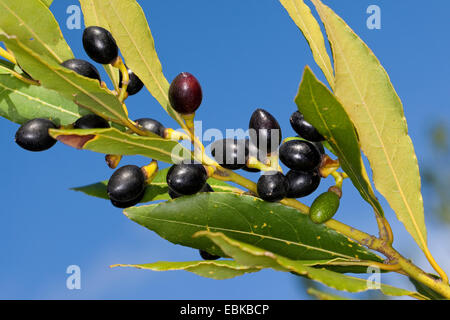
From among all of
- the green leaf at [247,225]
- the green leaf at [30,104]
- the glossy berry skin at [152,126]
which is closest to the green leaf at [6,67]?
the green leaf at [30,104]

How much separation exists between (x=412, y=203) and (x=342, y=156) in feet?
0.86

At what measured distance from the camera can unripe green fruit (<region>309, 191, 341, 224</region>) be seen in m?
1.36

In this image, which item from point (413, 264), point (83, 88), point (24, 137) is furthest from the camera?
point (413, 264)

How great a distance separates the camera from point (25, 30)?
1.25 meters

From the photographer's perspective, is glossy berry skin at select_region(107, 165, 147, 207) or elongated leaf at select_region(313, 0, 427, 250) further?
glossy berry skin at select_region(107, 165, 147, 207)

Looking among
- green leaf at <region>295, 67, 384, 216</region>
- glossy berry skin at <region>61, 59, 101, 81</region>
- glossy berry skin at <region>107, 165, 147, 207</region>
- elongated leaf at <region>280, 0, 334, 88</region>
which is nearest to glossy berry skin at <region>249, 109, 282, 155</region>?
green leaf at <region>295, 67, 384, 216</region>

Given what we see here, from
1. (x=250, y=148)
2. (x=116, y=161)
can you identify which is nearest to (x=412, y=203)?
(x=250, y=148)

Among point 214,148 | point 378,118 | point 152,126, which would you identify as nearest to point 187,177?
point 214,148

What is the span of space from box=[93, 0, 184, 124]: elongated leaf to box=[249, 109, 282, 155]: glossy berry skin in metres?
0.19

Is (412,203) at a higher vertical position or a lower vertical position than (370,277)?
higher

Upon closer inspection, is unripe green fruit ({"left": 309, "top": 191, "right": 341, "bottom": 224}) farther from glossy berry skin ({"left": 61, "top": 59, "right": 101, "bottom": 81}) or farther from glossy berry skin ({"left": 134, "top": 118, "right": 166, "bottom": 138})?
glossy berry skin ({"left": 61, "top": 59, "right": 101, "bottom": 81})

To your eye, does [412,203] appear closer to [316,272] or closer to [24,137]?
[316,272]

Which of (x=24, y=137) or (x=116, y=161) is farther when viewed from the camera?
(x=116, y=161)

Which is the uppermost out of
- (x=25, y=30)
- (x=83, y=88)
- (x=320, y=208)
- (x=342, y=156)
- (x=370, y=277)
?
(x=25, y=30)
